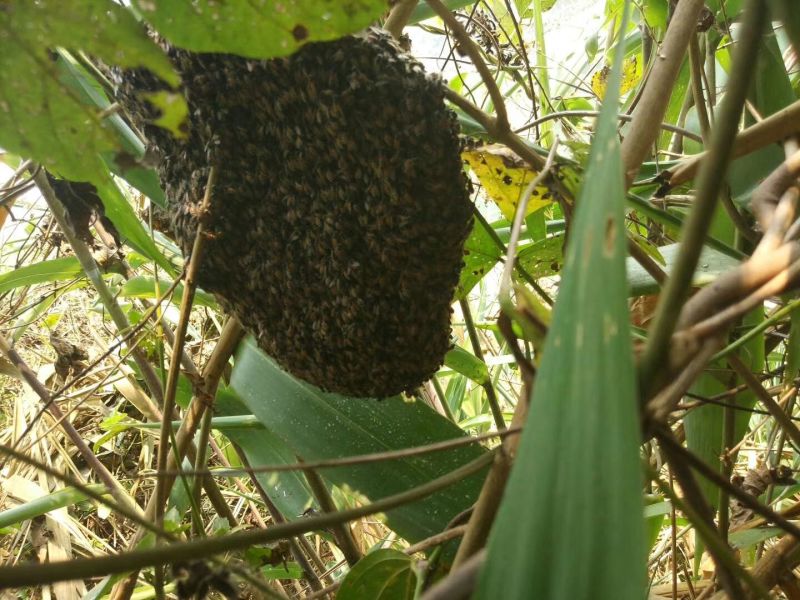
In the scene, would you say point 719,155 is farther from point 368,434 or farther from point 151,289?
point 151,289

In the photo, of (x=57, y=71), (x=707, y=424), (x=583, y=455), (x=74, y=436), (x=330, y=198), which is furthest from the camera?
(x=74, y=436)

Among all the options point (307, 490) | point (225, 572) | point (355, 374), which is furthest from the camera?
point (307, 490)

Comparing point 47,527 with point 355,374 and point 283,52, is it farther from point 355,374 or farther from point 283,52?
point 283,52

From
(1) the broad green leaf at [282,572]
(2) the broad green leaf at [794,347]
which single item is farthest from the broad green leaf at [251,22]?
(1) the broad green leaf at [282,572]

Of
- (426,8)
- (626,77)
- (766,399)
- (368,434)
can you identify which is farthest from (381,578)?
(626,77)

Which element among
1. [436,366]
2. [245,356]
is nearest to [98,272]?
[245,356]

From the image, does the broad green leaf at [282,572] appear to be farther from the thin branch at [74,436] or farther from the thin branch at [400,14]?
the thin branch at [400,14]
